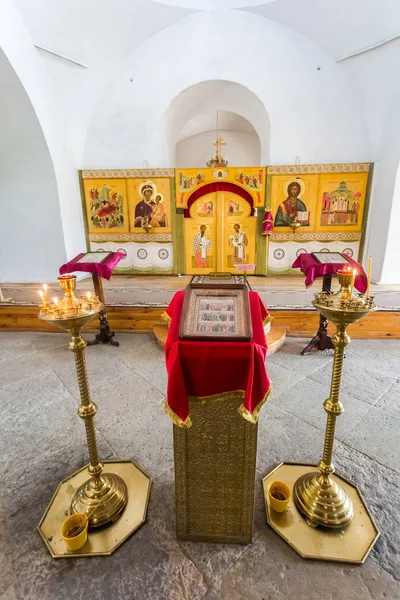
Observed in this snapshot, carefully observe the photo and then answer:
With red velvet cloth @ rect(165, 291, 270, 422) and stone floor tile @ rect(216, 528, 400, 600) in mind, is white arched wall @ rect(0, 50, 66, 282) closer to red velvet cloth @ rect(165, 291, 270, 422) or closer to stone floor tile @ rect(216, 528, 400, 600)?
red velvet cloth @ rect(165, 291, 270, 422)

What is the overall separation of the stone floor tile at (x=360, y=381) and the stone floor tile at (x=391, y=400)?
0.04 m

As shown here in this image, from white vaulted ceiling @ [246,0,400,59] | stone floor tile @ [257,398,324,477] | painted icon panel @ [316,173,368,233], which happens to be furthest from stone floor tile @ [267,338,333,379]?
white vaulted ceiling @ [246,0,400,59]

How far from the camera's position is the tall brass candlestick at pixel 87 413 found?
1.66 metres

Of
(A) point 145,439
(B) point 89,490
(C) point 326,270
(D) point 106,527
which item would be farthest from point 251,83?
(D) point 106,527

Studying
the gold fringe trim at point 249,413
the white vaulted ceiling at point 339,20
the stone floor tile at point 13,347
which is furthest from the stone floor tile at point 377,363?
the white vaulted ceiling at point 339,20

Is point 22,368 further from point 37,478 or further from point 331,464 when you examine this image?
point 331,464

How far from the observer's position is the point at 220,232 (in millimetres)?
7391

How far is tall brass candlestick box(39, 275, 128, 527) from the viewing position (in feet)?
5.45

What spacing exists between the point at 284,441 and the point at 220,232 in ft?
18.0

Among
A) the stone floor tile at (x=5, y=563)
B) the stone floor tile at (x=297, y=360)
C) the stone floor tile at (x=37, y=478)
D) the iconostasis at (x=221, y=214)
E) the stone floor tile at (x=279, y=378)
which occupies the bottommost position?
the stone floor tile at (x=5, y=563)

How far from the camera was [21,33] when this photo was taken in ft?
17.9

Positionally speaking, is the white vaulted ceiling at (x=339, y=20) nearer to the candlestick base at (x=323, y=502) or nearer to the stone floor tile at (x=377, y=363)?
the stone floor tile at (x=377, y=363)

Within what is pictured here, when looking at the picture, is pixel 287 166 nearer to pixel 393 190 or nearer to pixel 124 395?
pixel 393 190

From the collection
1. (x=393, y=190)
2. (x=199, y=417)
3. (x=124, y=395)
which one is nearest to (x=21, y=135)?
(x=124, y=395)
